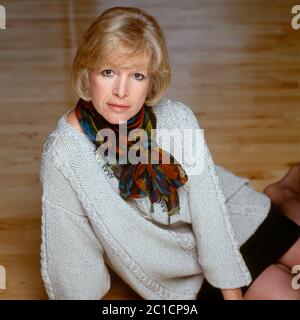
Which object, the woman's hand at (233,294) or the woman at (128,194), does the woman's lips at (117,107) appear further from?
the woman's hand at (233,294)

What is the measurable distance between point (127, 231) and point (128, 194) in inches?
3.9

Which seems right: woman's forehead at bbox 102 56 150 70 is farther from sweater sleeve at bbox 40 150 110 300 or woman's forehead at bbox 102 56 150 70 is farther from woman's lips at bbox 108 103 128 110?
sweater sleeve at bbox 40 150 110 300

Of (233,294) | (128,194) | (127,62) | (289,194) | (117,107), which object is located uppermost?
(127,62)

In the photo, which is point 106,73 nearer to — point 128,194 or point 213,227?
point 128,194

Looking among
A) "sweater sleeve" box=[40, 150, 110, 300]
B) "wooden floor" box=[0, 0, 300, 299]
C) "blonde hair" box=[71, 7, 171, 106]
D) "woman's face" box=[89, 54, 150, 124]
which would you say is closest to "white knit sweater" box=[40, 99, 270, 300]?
"sweater sleeve" box=[40, 150, 110, 300]

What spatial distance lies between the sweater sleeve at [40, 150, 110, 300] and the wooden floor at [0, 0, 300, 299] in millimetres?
356

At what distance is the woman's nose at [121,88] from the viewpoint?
4.92ft

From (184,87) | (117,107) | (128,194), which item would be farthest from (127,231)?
(184,87)

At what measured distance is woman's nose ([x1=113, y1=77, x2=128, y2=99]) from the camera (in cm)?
150

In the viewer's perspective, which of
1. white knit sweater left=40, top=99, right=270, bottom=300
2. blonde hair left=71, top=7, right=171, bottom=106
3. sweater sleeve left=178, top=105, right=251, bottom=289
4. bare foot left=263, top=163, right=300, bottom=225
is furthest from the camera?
bare foot left=263, top=163, right=300, bottom=225

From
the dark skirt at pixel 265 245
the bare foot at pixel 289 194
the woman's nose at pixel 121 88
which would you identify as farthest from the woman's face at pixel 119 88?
the bare foot at pixel 289 194

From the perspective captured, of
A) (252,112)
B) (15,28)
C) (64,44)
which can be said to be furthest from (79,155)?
(15,28)

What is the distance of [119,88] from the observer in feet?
4.93

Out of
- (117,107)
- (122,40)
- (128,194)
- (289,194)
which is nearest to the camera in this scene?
(122,40)
